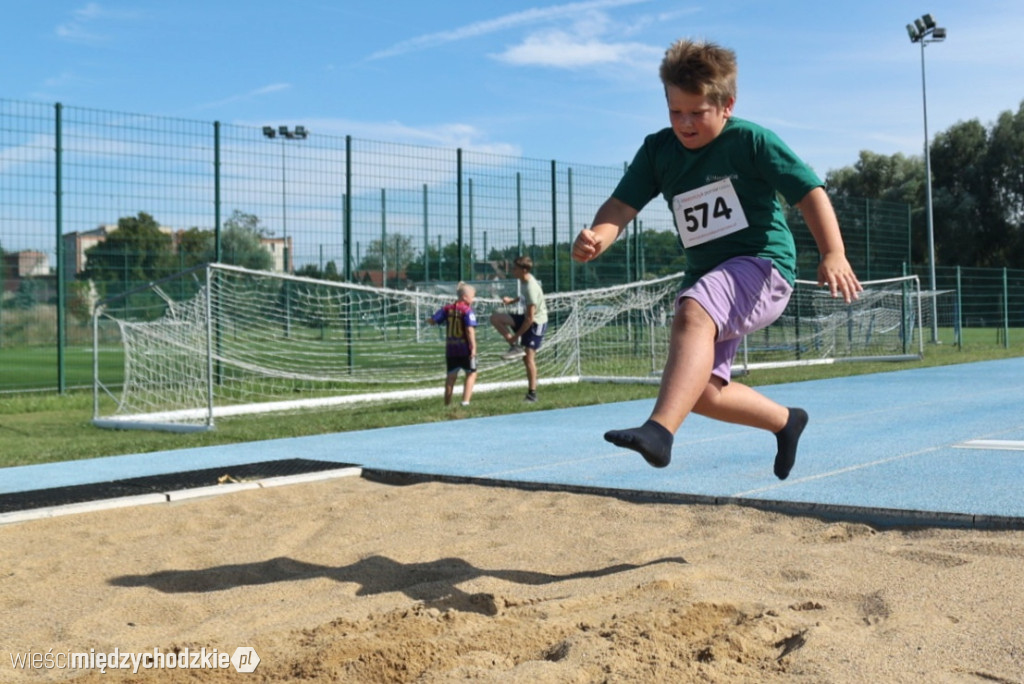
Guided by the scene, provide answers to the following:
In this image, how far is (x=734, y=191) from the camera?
386 cm

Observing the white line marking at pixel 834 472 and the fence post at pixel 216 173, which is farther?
the fence post at pixel 216 173

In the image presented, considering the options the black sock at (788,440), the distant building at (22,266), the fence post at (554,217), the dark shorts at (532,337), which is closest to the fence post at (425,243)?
the fence post at (554,217)

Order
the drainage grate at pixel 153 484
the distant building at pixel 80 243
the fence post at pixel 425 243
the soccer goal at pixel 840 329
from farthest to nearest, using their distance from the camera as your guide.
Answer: the soccer goal at pixel 840 329
the fence post at pixel 425 243
the distant building at pixel 80 243
the drainage grate at pixel 153 484

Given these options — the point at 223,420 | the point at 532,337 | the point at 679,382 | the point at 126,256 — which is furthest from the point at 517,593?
the point at 126,256

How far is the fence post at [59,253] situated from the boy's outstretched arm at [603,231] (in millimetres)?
11089

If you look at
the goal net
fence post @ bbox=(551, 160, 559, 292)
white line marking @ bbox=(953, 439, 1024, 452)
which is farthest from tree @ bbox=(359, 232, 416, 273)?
white line marking @ bbox=(953, 439, 1024, 452)

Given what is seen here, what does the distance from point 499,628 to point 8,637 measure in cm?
167

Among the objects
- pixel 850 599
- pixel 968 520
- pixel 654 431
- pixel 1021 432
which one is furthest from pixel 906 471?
pixel 654 431

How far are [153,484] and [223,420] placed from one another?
16.6 feet

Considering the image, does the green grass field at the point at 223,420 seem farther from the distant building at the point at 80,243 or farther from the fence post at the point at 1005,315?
the fence post at the point at 1005,315

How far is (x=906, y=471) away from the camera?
20.6 ft

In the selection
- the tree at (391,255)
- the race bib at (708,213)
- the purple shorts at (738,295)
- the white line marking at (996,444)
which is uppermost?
the tree at (391,255)

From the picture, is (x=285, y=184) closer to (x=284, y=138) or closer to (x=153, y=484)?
(x=284, y=138)

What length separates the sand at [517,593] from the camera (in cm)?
289
